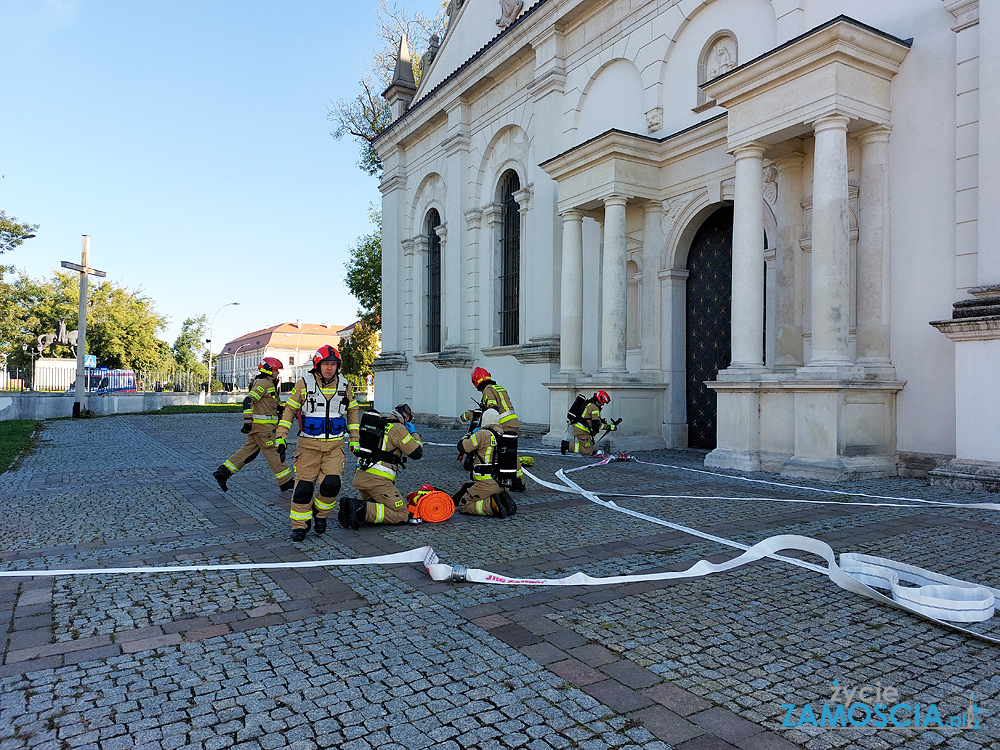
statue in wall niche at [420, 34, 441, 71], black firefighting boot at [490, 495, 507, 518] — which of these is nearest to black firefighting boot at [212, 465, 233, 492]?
black firefighting boot at [490, 495, 507, 518]

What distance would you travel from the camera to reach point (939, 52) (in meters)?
9.27

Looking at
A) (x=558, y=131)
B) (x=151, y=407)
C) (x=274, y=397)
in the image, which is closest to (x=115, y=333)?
(x=151, y=407)

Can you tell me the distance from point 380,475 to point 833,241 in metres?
6.98

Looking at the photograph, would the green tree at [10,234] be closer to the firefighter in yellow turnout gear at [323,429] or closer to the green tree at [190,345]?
the firefighter in yellow turnout gear at [323,429]

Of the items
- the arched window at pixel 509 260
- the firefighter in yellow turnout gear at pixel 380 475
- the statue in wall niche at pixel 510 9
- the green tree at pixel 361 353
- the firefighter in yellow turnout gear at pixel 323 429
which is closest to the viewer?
the firefighter in yellow turnout gear at pixel 323 429

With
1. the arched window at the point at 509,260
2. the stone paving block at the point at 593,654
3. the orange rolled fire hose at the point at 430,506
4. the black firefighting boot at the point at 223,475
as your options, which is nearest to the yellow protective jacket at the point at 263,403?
the black firefighting boot at the point at 223,475

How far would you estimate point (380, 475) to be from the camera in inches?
260

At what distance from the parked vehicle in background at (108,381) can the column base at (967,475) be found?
40480 mm

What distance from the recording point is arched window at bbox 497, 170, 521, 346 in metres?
19.0

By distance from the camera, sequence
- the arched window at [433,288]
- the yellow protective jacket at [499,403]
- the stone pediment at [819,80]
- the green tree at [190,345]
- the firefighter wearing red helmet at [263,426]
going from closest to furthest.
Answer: the yellow protective jacket at [499,403] → the firefighter wearing red helmet at [263,426] → the stone pediment at [819,80] → the arched window at [433,288] → the green tree at [190,345]

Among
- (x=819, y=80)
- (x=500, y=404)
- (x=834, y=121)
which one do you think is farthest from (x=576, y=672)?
(x=819, y=80)

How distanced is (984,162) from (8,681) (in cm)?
1069

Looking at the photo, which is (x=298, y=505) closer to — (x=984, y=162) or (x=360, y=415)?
(x=360, y=415)

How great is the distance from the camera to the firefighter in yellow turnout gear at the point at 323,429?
20.6 feet
